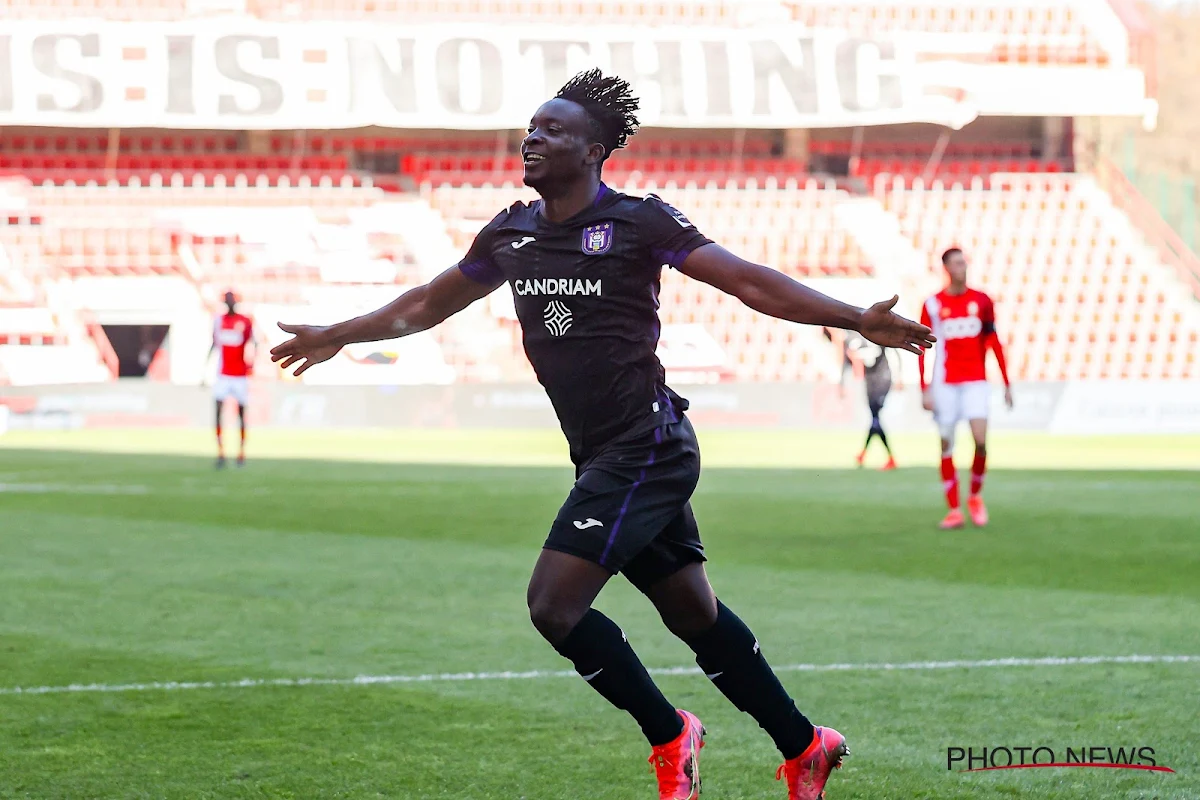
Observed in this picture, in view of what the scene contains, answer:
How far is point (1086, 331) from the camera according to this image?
1340 inches

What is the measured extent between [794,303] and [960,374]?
905 cm

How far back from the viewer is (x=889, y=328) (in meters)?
4.00

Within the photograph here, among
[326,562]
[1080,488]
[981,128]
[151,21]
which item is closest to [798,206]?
[981,128]

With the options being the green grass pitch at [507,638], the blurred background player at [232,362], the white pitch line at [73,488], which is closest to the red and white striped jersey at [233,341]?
the blurred background player at [232,362]

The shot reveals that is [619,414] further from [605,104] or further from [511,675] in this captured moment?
[511,675]

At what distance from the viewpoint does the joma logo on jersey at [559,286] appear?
169 inches

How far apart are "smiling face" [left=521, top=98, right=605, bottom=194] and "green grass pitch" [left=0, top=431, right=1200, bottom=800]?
5.71ft

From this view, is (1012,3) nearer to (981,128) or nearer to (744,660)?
(981,128)

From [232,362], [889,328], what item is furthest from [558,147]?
[232,362]

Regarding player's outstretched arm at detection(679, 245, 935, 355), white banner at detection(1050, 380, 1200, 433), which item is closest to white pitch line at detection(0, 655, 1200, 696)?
player's outstretched arm at detection(679, 245, 935, 355)

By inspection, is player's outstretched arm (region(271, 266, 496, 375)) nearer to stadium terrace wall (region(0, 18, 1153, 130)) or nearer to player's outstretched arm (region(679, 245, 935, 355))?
player's outstretched arm (region(679, 245, 935, 355))

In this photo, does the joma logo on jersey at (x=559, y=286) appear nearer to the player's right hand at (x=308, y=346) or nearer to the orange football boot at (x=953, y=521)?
the player's right hand at (x=308, y=346)

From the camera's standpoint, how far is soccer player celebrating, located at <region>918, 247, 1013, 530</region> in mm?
12625

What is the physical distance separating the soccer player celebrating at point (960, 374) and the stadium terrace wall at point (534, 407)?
1663 cm
